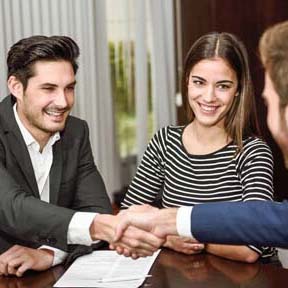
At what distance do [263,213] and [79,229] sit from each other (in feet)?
1.73

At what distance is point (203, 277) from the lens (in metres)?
1.75

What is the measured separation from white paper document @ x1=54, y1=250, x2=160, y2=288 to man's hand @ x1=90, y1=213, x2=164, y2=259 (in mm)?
26

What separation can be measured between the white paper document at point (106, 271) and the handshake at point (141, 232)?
0.09ft

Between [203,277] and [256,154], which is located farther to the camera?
[256,154]

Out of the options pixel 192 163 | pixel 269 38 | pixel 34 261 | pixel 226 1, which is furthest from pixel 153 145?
pixel 226 1

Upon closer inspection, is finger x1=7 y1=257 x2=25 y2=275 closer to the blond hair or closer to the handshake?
the handshake

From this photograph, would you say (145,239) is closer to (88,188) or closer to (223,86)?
(88,188)

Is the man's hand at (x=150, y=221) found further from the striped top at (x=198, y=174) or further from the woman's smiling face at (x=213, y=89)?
the woman's smiling face at (x=213, y=89)

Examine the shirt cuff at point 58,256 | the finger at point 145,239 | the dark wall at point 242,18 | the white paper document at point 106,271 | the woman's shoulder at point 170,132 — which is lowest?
the white paper document at point 106,271

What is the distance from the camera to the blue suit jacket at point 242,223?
166 centimetres

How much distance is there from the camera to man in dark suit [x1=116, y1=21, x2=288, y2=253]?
4.97 feet

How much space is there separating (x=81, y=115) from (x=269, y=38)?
2222 mm

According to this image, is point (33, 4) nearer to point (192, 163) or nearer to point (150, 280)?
point (192, 163)

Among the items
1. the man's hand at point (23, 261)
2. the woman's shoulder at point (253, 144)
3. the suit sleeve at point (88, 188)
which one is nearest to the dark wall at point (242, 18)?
the woman's shoulder at point (253, 144)
